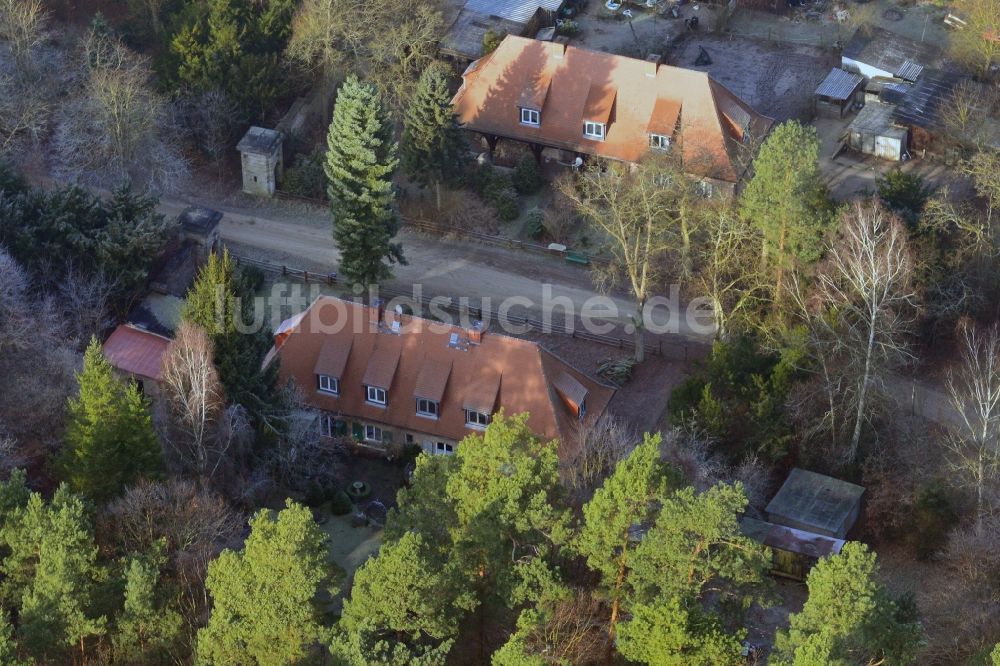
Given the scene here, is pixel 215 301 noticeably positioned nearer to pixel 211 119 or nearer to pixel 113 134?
pixel 113 134

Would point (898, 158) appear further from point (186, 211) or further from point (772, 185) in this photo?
point (186, 211)

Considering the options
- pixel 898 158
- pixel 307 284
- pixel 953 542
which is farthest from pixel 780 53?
pixel 953 542

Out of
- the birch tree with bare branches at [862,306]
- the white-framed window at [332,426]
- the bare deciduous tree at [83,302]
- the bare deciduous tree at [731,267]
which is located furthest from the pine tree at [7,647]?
the bare deciduous tree at [731,267]

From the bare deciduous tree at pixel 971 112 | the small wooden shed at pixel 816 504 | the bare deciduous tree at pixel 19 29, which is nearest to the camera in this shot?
the small wooden shed at pixel 816 504

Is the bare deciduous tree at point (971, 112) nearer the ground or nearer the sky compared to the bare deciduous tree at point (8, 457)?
nearer the sky

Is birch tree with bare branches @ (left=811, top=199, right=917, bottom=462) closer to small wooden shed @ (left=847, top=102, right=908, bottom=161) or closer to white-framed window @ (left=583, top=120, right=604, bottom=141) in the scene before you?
small wooden shed @ (left=847, top=102, right=908, bottom=161)

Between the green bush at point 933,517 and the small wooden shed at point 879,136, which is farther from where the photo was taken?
the small wooden shed at point 879,136

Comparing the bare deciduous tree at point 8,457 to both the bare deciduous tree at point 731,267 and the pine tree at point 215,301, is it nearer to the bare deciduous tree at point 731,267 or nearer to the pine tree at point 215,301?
the pine tree at point 215,301
